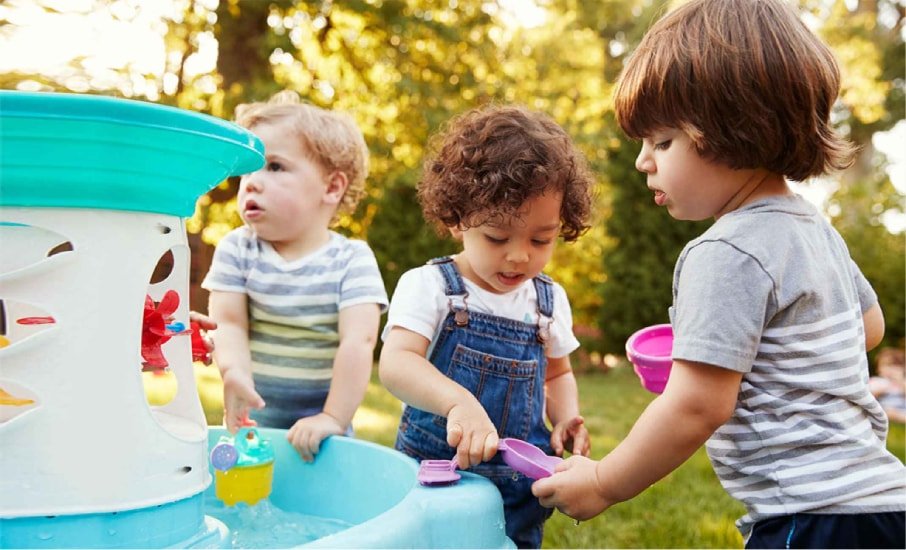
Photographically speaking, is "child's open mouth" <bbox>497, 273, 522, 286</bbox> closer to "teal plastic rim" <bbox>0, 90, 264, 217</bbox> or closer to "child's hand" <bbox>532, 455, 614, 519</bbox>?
"child's hand" <bbox>532, 455, 614, 519</bbox>

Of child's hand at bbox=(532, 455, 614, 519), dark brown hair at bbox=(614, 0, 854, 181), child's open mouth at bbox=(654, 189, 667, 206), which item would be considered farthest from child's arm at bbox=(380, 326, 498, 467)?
dark brown hair at bbox=(614, 0, 854, 181)

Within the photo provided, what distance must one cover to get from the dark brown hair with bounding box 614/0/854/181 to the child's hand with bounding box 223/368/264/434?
139 centimetres

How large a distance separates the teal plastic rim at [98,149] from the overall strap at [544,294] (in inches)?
37.4

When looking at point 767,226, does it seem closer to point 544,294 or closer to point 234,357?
point 544,294

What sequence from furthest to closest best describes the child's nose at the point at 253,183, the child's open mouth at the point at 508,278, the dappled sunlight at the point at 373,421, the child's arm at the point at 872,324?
the dappled sunlight at the point at 373,421
the child's nose at the point at 253,183
the child's open mouth at the point at 508,278
the child's arm at the point at 872,324

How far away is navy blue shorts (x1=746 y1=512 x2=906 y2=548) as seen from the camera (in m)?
1.36

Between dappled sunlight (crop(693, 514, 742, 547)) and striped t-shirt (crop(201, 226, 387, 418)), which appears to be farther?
dappled sunlight (crop(693, 514, 742, 547))

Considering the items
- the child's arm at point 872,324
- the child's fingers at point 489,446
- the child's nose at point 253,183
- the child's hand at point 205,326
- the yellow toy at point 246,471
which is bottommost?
the yellow toy at point 246,471

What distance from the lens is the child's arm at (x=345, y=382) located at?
214 cm

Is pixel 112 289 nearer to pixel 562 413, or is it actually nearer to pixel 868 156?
pixel 562 413

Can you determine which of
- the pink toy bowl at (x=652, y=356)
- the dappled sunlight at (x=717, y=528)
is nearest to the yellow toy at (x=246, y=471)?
the pink toy bowl at (x=652, y=356)

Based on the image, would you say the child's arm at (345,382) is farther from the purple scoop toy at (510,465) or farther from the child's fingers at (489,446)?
the child's fingers at (489,446)

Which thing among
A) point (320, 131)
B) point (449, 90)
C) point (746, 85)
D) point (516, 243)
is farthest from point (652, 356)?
point (449, 90)

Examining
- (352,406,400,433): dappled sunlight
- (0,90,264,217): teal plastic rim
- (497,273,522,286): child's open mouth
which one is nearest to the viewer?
(0,90,264,217): teal plastic rim
